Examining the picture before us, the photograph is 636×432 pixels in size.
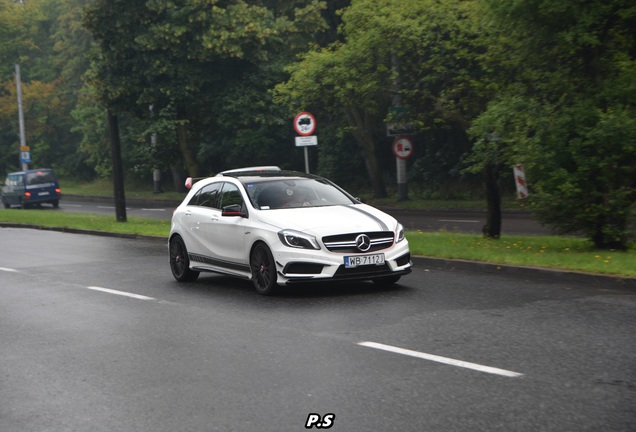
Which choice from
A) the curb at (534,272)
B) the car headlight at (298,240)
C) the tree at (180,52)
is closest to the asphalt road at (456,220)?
the tree at (180,52)

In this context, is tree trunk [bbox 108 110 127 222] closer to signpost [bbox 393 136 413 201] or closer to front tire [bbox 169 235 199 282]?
signpost [bbox 393 136 413 201]

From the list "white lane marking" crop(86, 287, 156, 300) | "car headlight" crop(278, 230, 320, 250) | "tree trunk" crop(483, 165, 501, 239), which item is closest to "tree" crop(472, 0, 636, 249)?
"tree trunk" crop(483, 165, 501, 239)

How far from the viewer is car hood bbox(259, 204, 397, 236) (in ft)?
38.3

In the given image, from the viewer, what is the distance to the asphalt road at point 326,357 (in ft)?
20.3

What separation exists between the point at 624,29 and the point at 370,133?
24405mm

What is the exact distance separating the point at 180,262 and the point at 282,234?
294 centimetres

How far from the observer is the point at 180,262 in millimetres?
14141

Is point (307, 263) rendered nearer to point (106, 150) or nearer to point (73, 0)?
point (106, 150)

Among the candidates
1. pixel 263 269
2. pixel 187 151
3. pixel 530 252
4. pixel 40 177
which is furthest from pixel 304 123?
pixel 40 177

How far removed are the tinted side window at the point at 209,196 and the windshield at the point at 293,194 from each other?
0.71 metres

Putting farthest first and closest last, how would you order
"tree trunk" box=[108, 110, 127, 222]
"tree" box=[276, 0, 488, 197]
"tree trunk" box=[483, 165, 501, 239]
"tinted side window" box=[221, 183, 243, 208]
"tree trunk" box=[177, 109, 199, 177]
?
"tree trunk" box=[177, 109, 199, 177], "tree trunk" box=[108, 110, 127, 222], "tree" box=[276, 0, 488, 197], "tree trunk" box=[483, 165, 501, 239], "tinted side window" box=[221, 183, 243, 208]

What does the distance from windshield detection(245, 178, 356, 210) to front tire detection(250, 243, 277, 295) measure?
2.18 feet

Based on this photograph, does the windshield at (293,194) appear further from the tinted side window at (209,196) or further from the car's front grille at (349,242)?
the car's front grille at (349,242)

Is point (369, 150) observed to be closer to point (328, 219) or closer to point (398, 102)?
point (398, 102)
